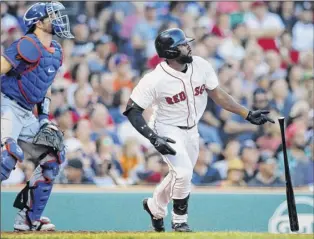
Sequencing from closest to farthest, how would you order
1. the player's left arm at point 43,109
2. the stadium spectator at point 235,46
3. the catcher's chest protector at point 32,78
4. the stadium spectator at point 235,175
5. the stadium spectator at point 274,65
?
the catcher's chest protector at point 32,78 < the player's left arm at point 43,109 < the stadium spectator at point 235,175 < the stadium spectator at point 274,65 < the stadium spectator at point 235,46

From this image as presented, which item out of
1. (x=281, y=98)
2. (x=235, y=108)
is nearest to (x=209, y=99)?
(x=281, y=98)

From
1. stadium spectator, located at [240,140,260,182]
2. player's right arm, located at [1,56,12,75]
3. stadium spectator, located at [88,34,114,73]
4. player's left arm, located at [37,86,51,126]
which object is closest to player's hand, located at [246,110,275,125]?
player's left arm, located at [37,86,51,126]

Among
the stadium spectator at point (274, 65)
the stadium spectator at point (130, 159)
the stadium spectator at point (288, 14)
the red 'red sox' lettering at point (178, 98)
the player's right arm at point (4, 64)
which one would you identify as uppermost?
the player's right arm at point (4, 64)

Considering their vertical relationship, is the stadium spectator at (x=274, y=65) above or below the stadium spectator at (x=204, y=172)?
above

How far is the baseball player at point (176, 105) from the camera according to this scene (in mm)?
10281

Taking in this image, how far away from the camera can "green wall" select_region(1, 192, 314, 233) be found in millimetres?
13125

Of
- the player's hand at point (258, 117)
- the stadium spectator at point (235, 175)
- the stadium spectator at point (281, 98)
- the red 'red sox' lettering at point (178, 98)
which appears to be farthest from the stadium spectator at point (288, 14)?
the red 'red sox' lettering at point (178, 98)

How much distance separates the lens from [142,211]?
43.3ft

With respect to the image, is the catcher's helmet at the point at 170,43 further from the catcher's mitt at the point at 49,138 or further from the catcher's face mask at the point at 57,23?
the catcher's mitt at the point at 49,138

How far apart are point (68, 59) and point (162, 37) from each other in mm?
5911

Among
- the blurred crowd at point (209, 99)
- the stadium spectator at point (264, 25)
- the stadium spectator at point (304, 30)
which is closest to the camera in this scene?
the blurred crowd at point (209, 99)

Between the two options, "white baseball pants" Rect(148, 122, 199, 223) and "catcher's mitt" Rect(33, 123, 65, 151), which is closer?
"catcher's mitt" Rect(33, 123, 65, 151)

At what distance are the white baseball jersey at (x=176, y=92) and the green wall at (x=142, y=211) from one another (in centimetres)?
280

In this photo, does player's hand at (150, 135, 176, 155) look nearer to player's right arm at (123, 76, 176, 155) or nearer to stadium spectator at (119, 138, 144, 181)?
player's right arm at (123, 76, 176, 155)
